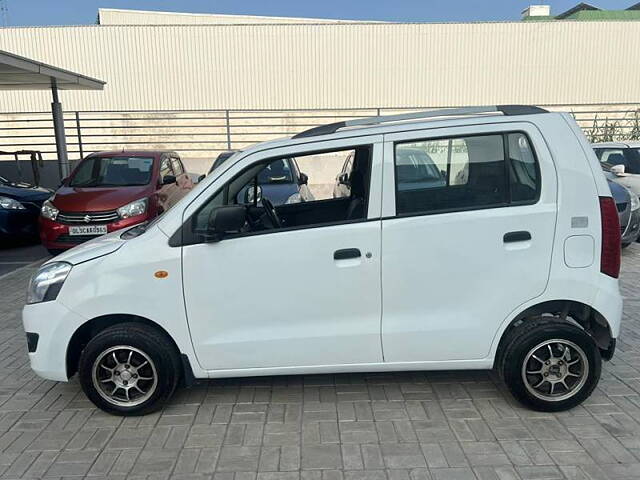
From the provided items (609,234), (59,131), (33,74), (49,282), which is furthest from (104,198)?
(609,234)

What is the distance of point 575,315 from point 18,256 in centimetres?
867

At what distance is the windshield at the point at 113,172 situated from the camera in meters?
8.41

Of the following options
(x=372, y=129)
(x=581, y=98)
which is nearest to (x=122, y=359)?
(x=372, y=129)

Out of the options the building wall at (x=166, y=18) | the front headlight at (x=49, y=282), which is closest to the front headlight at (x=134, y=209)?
the front headlight at (x=49, y=282)

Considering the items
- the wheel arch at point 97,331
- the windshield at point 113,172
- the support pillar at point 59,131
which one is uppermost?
the support pillar at point 59,131

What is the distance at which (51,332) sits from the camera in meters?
3.17

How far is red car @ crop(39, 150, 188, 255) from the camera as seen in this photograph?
7344 millimetres

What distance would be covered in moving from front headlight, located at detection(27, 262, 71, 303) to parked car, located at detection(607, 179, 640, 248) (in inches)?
294

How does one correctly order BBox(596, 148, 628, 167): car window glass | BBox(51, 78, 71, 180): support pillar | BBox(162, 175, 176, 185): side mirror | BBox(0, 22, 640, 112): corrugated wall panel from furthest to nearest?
BBox(0, 22, 640, 112): corrugated wall panel → BBox(51, 78, 71, 180): support pillar → BBox(596, 148, 628, 167): car window glass → BBox(162, 175, 176, 185): side mirror

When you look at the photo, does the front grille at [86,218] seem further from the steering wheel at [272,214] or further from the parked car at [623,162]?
the parked car at [623,162]

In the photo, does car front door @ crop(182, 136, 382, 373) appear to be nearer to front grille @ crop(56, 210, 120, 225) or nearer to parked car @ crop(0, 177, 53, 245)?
front grille @ crop(56, 210, 120, 225)

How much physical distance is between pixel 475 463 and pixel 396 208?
5.02 ft

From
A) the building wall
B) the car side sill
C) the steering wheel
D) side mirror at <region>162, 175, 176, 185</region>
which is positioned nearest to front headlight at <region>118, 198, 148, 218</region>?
side mirror at <region>162, 175, 176, 185</region>

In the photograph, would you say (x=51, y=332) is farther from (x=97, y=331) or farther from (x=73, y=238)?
(x=73, y=238)
